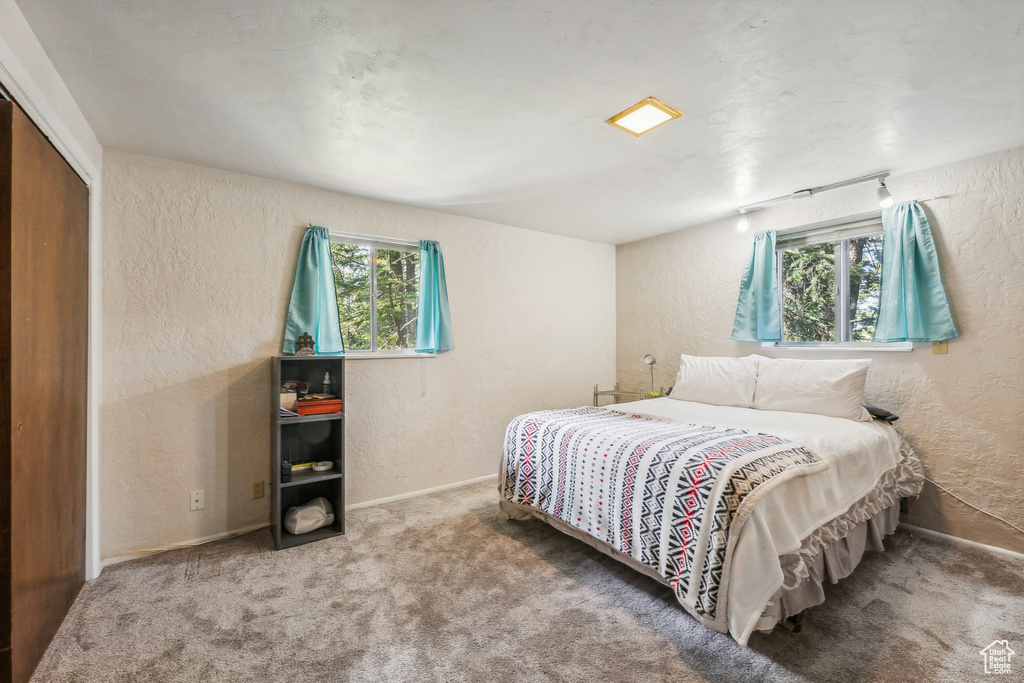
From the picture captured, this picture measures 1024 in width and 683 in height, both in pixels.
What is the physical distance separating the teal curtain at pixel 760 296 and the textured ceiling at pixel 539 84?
0.71 meters

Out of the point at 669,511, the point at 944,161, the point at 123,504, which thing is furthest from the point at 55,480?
the point at 944,161

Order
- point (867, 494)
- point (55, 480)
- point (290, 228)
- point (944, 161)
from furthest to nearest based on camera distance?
point (290, 228), point (944, 161), point (867, 494), point (55, 480)

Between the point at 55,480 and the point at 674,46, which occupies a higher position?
the point at 674,46

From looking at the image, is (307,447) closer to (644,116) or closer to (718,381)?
(644,116)

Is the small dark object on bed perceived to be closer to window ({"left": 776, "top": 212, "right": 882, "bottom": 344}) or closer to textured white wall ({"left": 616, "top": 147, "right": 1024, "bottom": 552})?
textured white wall ({"left": 616, "top": 147, "right": 1024, "bottom": 552})

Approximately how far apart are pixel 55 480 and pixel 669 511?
259 cm

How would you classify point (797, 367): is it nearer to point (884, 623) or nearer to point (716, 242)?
point (716, 242)

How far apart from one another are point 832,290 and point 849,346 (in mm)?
470

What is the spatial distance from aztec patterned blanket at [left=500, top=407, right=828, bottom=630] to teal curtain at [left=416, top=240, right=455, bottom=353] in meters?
1.14

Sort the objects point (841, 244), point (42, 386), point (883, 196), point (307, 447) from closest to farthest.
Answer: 1. point (42, 386)
2. point (883, 196)
3. point (307, 447)
4. point (841, 244)

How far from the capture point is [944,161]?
106 inches

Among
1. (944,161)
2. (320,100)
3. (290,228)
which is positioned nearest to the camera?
(320,100)

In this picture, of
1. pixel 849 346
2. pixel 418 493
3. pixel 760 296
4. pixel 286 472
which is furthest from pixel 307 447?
pixel 849 346

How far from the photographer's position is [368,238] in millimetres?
3361
